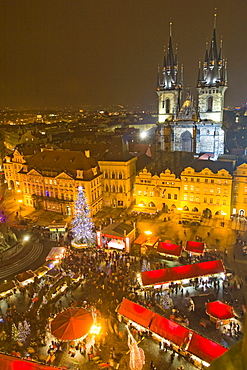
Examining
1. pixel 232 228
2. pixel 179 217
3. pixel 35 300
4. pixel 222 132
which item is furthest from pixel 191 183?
pixel 35 300

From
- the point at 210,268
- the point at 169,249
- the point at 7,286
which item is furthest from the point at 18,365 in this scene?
the point at 169,249

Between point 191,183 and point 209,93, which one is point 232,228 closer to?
point 191,183

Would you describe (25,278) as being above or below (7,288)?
above

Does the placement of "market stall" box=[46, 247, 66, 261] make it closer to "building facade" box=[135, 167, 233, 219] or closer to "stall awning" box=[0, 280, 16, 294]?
"stall awning" box=[0, 280, 16, 294]

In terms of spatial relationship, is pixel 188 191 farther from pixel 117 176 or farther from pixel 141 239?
pixel 141 239

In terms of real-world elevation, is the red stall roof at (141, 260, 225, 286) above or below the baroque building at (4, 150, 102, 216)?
below

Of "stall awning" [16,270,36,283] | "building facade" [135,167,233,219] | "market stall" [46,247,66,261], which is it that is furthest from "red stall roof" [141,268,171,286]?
"building facade" [135,167,233,219]

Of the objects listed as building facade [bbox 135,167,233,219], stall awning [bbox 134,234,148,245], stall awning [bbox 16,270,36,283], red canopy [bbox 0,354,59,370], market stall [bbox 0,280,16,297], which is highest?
building facade [bbox 135,167,233,219]
